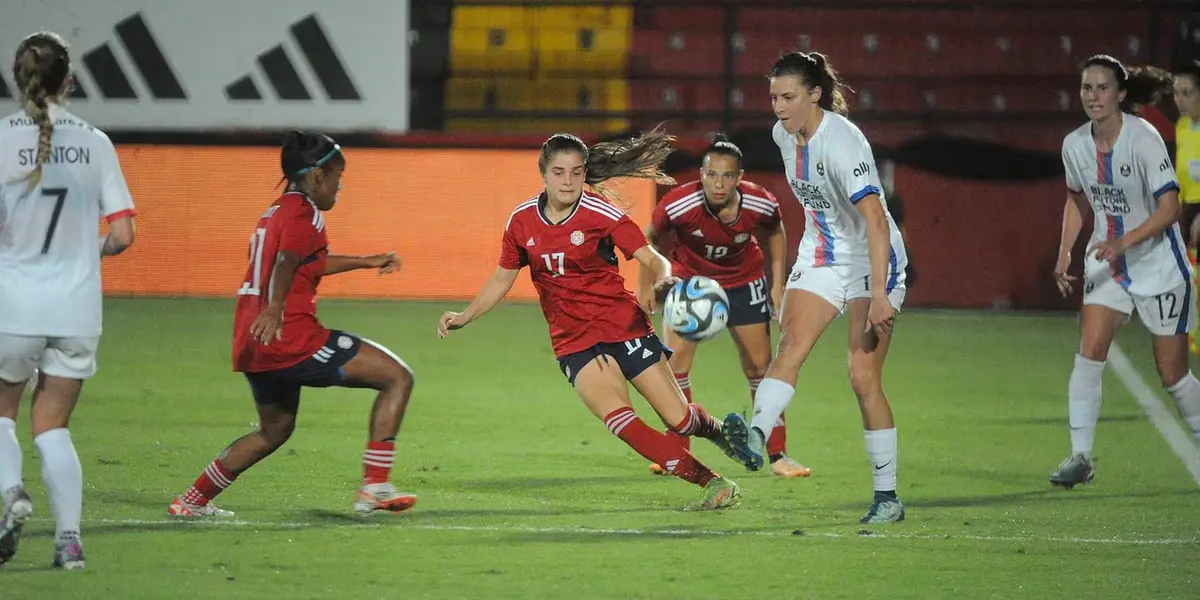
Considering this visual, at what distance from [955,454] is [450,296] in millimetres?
8208

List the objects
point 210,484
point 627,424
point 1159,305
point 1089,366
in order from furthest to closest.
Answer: point 1089,366, point 1159,305, point 627,424, point 210,484

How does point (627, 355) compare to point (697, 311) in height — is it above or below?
below

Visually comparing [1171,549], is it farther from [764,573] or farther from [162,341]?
[162,341]

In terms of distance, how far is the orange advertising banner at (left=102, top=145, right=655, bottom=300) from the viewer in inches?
637

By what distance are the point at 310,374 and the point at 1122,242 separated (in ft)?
12.2

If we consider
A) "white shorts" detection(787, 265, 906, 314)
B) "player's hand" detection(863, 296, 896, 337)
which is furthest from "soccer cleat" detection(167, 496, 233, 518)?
"player's hand" detection(863, 296, 896, 337)

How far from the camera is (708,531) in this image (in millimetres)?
6598

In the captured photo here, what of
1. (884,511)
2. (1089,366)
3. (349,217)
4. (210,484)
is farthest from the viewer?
(349,217)

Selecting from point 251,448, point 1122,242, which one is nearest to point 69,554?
point 251,448

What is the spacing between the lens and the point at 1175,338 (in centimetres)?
778

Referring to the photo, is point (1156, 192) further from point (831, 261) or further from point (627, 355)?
point (627, 355)

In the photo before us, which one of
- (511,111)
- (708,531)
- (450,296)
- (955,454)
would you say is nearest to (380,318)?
(450,296)

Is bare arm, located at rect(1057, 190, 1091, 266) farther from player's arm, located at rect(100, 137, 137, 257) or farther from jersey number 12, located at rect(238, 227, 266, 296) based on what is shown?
player's arm, located at rect(100, 137, 137, 257)

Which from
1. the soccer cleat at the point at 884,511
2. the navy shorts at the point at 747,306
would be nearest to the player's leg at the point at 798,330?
the soccer cleat at the point at 884,511
